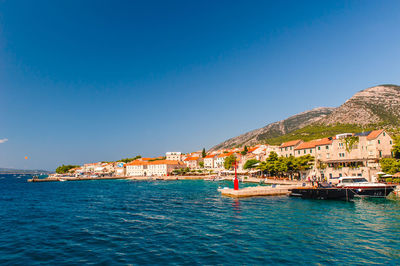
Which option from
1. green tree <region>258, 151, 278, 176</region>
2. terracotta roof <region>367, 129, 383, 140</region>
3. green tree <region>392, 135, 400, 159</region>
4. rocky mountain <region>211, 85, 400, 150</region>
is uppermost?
rocky mountain <region>211, 85, 400, 150</region>

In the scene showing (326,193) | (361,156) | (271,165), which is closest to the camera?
(326,193)

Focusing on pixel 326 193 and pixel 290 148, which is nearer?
pixel 326 193

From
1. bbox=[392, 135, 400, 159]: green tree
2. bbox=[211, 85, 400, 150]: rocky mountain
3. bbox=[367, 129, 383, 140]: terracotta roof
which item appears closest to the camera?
bbox=[392, 135, 400, 159]: green tree

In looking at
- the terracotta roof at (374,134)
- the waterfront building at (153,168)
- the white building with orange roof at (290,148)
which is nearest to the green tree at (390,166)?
the terracotta roof at (374,134)

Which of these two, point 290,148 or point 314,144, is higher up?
point 314,144

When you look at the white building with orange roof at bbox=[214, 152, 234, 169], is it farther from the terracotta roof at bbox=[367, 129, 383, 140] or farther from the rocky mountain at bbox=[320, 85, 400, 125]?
the terracotta roof at bbox=[367, 129, 383, 140]

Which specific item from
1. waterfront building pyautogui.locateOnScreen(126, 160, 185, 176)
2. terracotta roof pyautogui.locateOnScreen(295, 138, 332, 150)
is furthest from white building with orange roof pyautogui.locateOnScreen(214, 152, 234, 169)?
terracotta roof pyautogui.locateOnScreen(295, 138, 332, 150)

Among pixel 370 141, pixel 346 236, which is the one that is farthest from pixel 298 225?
pixel 370 141

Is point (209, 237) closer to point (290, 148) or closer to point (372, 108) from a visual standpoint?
point (290, 148)

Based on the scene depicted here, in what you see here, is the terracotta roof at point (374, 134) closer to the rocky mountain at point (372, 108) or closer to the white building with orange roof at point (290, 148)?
the white building with orange roof at point (290, 148)

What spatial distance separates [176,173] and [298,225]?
124642mm

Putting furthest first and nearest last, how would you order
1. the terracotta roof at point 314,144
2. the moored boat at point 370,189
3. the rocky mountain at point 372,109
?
1. the rocky mountain at point 372,109
2. the terracotta roof at point 314,144
3. the moored boat at point 370,189

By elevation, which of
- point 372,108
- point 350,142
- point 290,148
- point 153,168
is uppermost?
point 372,108

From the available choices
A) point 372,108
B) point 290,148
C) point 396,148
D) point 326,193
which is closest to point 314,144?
point 290,148
